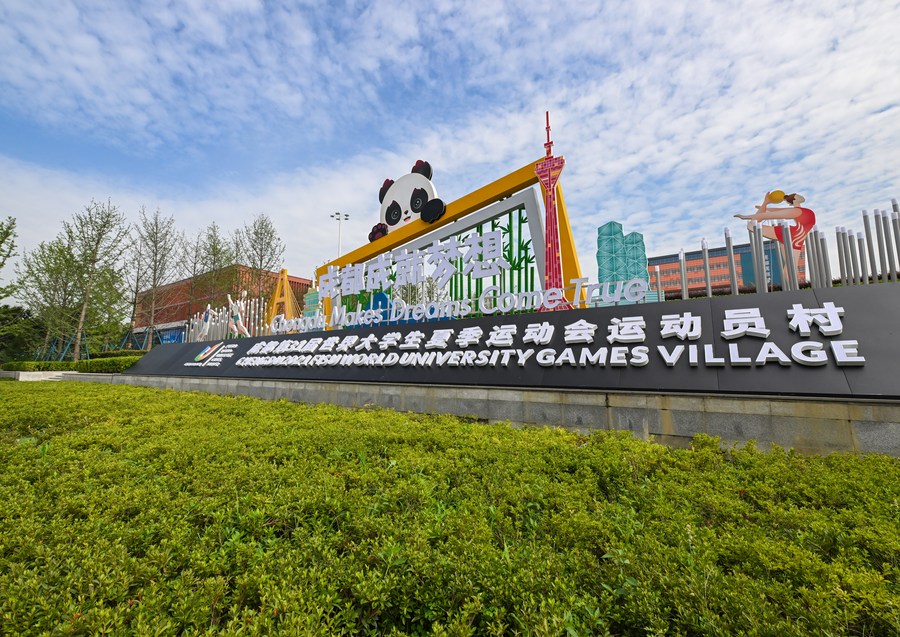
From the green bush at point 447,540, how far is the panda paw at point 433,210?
22.4ft

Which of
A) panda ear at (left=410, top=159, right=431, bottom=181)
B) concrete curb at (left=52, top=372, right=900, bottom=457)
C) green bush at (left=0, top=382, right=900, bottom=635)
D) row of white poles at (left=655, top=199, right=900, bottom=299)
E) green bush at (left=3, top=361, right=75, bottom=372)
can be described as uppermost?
panda ear at (left=410, top=159, right=431, bottom=181)

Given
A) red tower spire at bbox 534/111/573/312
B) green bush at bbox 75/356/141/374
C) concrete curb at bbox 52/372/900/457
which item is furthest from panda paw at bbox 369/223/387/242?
green bush at bbox 75/356/141/374

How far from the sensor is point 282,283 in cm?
1359

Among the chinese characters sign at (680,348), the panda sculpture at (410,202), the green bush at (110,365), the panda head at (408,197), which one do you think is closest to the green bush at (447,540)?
the chinese characters sign at (680,348)

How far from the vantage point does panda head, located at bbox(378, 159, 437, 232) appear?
34.2 ft

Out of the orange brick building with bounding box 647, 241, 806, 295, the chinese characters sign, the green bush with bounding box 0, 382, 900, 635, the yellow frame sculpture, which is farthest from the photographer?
the yellow frame sculpture

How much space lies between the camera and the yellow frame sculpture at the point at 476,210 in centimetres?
764

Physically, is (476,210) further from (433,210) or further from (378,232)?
(378,232)

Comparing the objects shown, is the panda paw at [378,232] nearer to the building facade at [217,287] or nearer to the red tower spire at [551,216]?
the red tower spire at [551,216]

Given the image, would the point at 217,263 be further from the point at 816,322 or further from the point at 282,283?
the point at 816,322

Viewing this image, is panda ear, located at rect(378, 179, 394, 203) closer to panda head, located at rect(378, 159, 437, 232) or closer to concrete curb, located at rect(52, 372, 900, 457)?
panda head, located at rect(378, 159, 437, 232)

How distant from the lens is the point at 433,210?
32.2 ft

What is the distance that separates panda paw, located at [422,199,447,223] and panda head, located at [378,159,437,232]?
169 mm

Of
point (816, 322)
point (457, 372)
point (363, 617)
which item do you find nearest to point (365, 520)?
point (363, 617)
